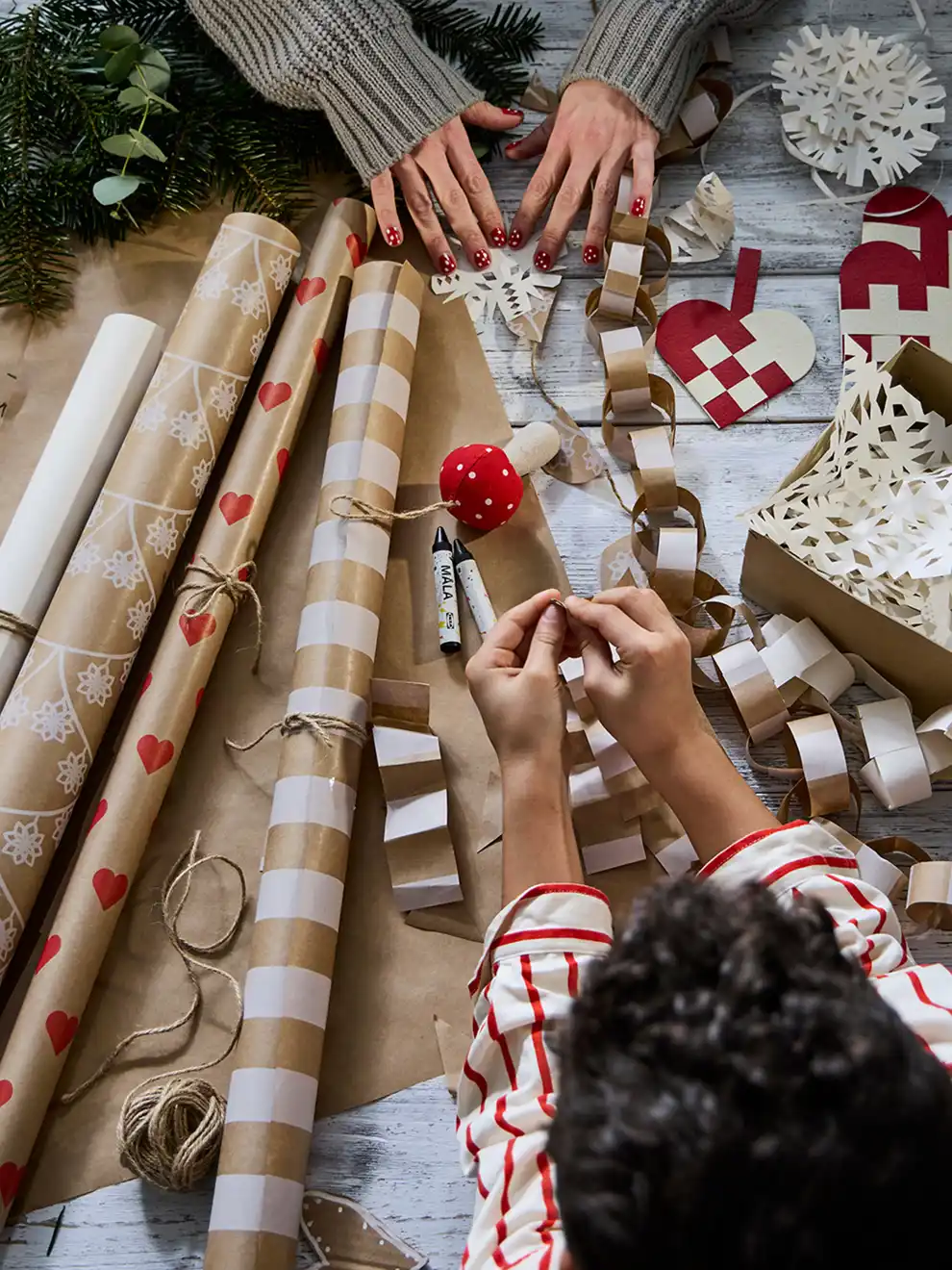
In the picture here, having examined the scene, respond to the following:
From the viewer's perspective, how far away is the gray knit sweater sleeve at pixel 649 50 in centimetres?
125

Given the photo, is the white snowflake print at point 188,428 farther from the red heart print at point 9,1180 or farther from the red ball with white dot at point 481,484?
the red heart print at point 9,1180

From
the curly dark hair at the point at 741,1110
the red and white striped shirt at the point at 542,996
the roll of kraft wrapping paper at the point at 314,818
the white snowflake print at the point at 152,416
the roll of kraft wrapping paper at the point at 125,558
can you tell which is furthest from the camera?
the white snowflake print at the point at 152,416

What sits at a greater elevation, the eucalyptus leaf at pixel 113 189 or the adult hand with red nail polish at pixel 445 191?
the eucalyptus leaf at pixel 113 189

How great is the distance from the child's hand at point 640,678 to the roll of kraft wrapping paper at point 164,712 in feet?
1.29

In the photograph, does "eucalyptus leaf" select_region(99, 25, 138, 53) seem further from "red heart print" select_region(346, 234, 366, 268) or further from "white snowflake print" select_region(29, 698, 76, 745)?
"white snowflake print" select_region(29, 698, 76, 745)

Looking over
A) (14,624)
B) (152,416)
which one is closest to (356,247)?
(152,416)

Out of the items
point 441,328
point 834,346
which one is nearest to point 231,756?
point 441,328

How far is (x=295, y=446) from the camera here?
1240mm

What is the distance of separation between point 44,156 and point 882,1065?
132 centimetres

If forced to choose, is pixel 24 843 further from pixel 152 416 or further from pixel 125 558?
pixel 152 416

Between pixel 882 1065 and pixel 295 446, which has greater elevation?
pixel 882 1065

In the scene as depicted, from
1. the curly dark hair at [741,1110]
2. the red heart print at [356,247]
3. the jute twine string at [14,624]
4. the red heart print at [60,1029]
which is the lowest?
the red heart print at [60,1029]

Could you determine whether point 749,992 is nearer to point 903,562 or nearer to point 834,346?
point 903,562

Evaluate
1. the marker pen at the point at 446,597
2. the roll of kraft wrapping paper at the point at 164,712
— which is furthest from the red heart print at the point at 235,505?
the marker pen at the point at 446,597
